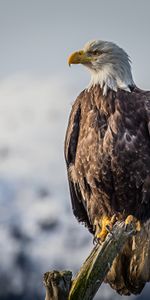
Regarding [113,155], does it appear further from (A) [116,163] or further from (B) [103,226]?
(B) [103,226]

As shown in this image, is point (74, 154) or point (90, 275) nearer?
point (90, 275)

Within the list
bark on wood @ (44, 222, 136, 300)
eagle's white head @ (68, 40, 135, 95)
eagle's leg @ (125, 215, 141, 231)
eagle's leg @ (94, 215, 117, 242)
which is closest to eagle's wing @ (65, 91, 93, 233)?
eagle's leg @ (94, 215, 117, 242)

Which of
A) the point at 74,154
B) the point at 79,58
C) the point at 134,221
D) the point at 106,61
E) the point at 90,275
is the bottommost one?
the point at 90,275

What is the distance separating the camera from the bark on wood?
26.7 ft

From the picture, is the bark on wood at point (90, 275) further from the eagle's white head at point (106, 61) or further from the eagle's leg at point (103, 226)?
the eagle's white head at point (106, 61)

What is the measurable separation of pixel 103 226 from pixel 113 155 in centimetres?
110

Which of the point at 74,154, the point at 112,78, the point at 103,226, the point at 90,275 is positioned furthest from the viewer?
the point at 74,154

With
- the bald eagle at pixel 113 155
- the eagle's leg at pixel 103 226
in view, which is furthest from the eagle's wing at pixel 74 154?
the eagle's leg at pixel 103 226

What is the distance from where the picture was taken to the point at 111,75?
10297 millimetres

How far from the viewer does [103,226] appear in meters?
10.1

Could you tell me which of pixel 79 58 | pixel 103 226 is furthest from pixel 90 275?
pixel 79 58

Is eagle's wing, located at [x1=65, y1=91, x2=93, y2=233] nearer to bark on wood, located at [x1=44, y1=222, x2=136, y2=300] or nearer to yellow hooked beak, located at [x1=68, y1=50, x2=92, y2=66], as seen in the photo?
yellow hooked beak, located at [x1=68, y1=50, x2=92, y2=66]

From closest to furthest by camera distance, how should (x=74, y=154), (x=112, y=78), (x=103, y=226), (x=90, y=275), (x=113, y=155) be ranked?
(x=90, y=275), (x=113, y=155), (x=103, y=226), (x=112, y=78), (x=74, y=154)

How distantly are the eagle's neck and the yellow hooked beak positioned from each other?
0.26 m
